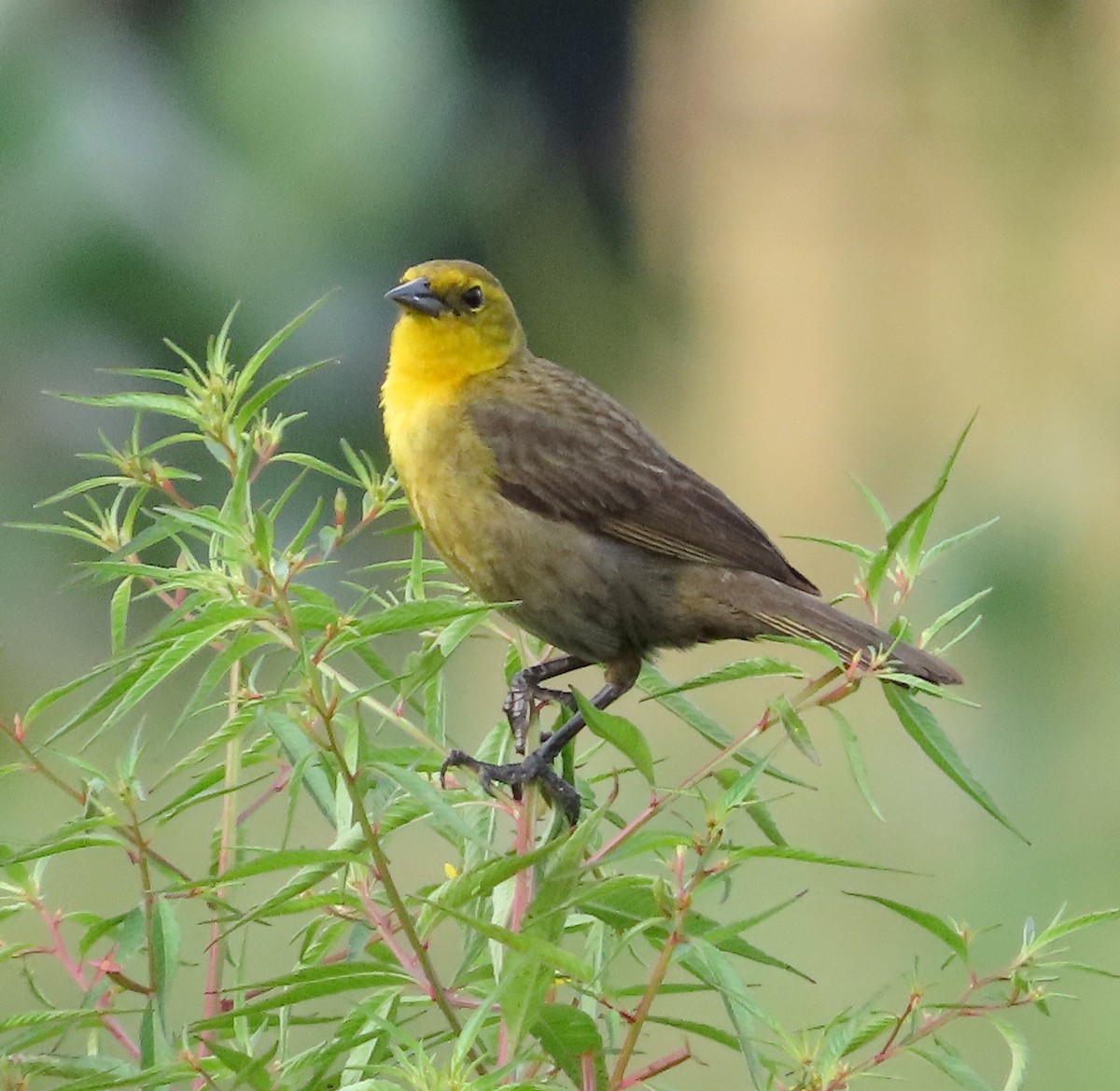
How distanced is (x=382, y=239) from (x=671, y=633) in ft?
7.69

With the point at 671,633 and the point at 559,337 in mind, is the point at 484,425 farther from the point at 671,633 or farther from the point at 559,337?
the point at 559,337

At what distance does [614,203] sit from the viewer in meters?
4.81

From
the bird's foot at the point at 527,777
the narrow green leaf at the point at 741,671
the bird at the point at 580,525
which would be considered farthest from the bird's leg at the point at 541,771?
the bird at the point at 580,525

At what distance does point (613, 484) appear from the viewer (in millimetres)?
1984

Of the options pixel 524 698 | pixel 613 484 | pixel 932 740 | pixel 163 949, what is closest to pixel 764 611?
pixel 613 484

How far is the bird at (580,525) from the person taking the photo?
1.91 m

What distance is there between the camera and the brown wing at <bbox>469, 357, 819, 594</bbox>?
1931 millimetres

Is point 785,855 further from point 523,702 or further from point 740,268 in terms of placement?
point 740,268

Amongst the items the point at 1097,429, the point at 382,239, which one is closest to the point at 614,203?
the point at 382,239

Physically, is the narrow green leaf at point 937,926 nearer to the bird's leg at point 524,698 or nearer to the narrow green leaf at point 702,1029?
the narrow green leaf at point 702,1029

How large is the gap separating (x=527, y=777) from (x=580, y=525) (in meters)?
0.67

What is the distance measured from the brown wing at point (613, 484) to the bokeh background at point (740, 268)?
6.31ft

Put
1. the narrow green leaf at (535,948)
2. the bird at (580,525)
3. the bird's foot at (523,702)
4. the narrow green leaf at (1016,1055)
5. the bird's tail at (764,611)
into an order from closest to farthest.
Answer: the narrow green leaf at (535,948) < the narrow green leaf at (1016,1055) < the bird's foot at (523,702) < the bird's tail at (764,611) < the bird at (580,525)

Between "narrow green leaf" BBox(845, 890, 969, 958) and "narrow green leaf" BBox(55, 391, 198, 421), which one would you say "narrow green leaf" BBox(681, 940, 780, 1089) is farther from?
"narrow green leaf" BBox(55, 391, 198, 421)
